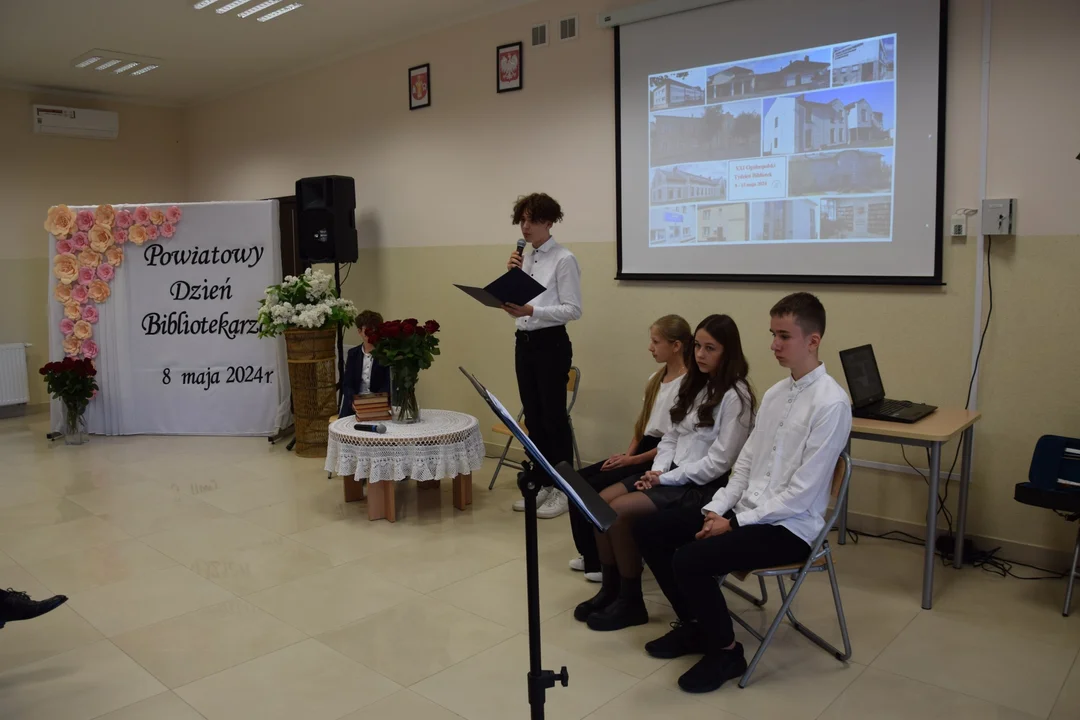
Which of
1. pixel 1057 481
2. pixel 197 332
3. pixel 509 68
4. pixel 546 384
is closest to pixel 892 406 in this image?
pixel 1057 481

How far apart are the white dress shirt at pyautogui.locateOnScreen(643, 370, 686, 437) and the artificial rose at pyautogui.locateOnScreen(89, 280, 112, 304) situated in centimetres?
480

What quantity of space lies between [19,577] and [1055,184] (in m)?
4.79

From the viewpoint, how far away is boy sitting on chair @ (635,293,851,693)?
256 centimetres

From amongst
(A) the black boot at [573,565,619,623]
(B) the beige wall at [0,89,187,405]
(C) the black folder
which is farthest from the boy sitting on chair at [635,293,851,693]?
(B) the beige wall at [0,89,187,405]

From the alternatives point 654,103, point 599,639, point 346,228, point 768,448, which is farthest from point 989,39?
point 346,228

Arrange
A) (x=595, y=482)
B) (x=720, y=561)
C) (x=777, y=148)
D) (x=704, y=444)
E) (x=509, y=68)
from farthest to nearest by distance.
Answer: (x=509, y=68) < (x=777, y=148) < (x=595, y=482) < (x=704, y=444) < (x=720, y=561)

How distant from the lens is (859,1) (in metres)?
3.84

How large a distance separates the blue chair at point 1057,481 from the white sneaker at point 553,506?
2.14m

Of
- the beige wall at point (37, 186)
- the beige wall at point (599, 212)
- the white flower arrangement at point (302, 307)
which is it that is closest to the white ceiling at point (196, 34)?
the beige wall at point (599, 212)

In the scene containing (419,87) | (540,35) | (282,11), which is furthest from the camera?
(419,87)

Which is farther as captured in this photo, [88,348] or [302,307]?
[88,348]

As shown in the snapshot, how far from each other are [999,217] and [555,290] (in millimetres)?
2044

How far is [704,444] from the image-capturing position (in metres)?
3.11

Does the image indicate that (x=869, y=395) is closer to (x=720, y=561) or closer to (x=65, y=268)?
(x=720, y=561)
